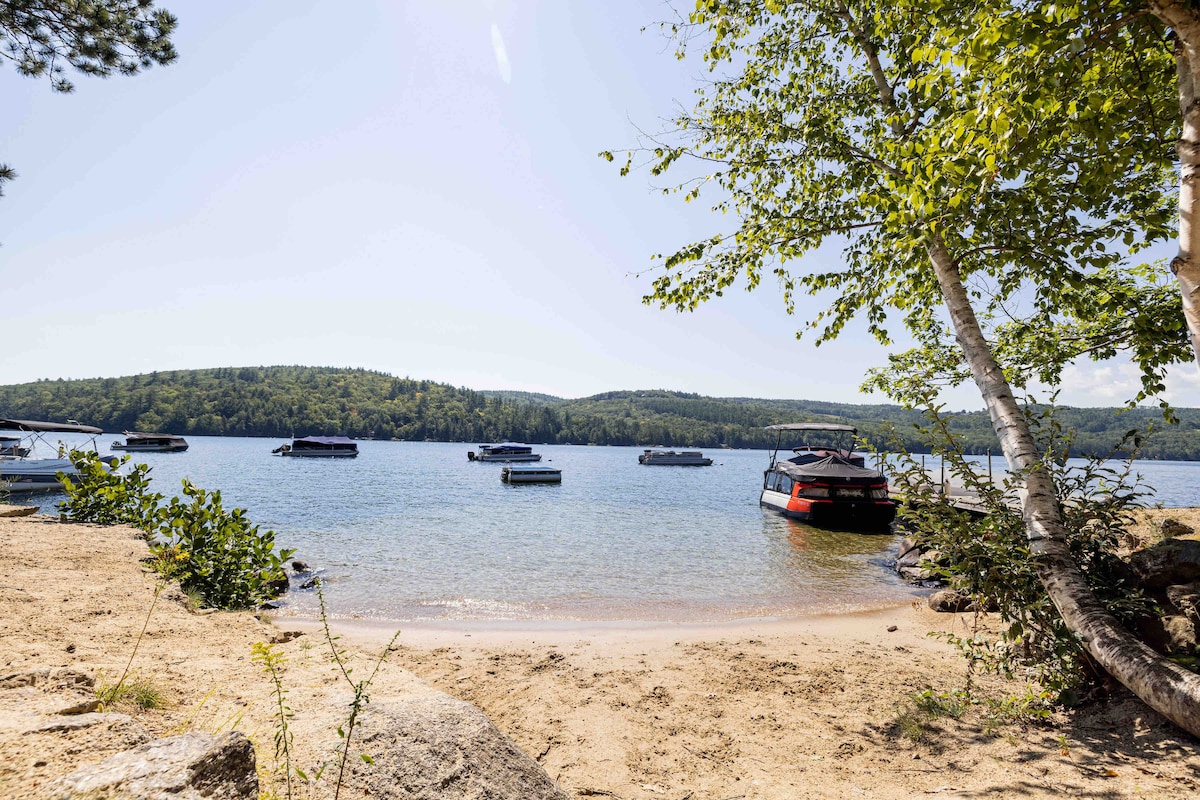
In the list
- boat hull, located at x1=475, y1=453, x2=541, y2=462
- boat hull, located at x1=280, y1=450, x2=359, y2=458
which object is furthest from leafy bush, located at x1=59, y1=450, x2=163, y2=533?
boat hull, located at x1=280, y1=450, x2=359, y2=458

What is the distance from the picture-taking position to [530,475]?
166 ft

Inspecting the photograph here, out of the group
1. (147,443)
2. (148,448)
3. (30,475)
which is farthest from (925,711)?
(148,448)

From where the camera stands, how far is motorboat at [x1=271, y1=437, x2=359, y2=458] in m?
86.6

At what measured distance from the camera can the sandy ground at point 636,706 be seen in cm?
343

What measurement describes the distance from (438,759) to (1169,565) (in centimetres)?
686

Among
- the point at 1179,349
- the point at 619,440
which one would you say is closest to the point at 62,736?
the point at 1179,349

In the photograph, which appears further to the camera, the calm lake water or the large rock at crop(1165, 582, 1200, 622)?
the calm lake water

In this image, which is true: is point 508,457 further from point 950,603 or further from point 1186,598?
point 1186,598

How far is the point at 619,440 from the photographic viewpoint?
590 feet

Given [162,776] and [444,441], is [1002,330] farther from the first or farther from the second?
[444,441]

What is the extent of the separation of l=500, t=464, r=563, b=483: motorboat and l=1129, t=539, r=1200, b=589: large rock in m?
46.2

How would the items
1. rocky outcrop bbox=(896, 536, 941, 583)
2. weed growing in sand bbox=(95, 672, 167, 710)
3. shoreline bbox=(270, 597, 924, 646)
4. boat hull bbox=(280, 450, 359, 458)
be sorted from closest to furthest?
weed growing in sand bbox=(95, 672, 167, 710)
shoreline bbox=(270, 597, 924, 646)
rocky outcrop bbox=(896, 536, 941, 583)
boat hull bbox=(280, 450, 359, 458)

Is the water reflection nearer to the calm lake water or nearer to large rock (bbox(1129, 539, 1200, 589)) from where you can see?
the calm lake water

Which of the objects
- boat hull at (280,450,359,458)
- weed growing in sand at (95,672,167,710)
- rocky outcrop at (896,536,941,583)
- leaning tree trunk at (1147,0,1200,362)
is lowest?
boat hull at (280,450,359,458)
